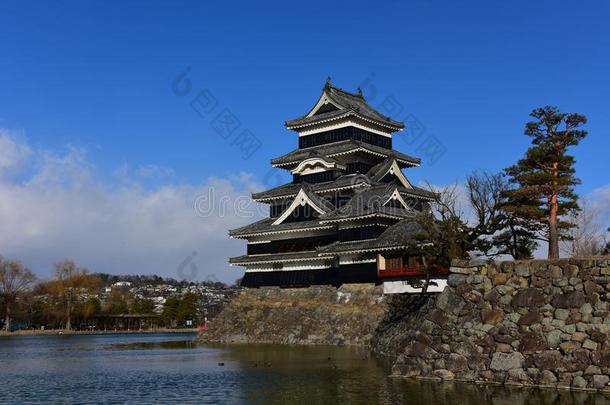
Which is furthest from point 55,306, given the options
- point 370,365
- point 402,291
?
point 370,365

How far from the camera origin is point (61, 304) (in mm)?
86562

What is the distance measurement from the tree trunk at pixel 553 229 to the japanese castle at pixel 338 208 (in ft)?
29.9

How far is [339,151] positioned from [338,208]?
5001 mm

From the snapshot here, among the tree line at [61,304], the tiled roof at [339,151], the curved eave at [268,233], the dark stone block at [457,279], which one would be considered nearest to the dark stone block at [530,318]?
the dark stone block at [457,279]

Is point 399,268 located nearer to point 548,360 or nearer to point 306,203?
point 306,203

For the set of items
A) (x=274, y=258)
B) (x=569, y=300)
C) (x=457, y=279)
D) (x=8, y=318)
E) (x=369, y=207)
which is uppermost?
(x=369, y=207)

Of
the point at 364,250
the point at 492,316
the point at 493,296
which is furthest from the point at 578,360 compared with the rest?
the point at 364,250

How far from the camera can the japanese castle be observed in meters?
39.1

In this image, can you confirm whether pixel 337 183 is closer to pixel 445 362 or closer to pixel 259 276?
pixel 259 276

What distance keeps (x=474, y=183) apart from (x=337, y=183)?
62.7 ft

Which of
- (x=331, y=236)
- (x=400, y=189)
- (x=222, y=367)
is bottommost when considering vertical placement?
(x=222, y=367)

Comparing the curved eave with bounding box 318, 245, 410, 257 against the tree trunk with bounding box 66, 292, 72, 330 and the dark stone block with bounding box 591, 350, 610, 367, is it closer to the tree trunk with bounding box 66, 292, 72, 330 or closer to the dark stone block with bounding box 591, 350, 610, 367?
the dark stone block with bounding box 591, 350, 610, 367

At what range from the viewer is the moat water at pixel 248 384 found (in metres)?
15.7

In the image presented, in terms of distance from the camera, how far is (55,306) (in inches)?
3403
